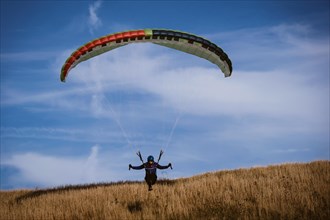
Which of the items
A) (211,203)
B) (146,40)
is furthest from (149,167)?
(146,40)

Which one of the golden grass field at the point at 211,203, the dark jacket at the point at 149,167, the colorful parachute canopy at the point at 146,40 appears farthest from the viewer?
the colorful parachute canopy at the point at 146,40

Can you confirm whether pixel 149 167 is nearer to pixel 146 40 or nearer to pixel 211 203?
pixel 211 203

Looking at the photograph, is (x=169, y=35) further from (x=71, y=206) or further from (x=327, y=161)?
(x=327, y=161)

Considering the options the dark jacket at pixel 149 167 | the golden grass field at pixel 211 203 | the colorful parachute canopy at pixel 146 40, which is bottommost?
the golden grass field at pixel 211 203

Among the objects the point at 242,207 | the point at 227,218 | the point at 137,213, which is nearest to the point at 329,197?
the point at 242,207

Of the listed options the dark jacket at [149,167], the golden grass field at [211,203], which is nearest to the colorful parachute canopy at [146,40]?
the dark jacket at [149,167]

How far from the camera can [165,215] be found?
30.5 feet

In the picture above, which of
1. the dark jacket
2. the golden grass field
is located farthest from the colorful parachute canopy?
the golden grass field

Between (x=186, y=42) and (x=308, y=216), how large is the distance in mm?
6428

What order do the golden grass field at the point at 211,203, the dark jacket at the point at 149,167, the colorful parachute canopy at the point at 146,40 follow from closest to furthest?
the golden grass field at the point at 211,203, the dark jacket at the point at 149,167, the colorful parachute canopy at the point at 146,40

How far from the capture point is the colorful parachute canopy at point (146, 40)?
35.4 feet

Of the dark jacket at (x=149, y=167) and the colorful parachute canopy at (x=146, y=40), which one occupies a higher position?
Result: the colorful parachute canopy at (x=146, y=40)

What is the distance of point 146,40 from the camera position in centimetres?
1119

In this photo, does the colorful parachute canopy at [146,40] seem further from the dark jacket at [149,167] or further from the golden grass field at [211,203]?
the golden grass field at [211,203]
